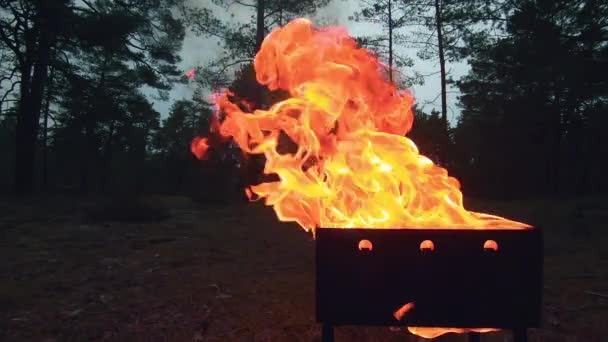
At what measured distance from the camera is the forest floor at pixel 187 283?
13.8 feet

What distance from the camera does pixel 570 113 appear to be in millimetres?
28203

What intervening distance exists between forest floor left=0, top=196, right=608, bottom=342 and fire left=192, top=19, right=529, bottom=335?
1268 millimetres

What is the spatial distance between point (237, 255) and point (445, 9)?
17.7m

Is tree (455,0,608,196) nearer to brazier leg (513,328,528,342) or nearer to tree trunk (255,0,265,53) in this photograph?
tree trunk (255,0,265,53)

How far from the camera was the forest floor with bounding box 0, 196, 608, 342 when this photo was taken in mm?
4199

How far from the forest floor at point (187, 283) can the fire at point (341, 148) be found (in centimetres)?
127

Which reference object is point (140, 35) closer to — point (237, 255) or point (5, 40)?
point (5, 40)

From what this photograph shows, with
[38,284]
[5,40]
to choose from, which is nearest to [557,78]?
[38,284]

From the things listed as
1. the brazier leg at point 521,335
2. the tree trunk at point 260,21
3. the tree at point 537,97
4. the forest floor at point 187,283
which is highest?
the tree trunk at point 260,21

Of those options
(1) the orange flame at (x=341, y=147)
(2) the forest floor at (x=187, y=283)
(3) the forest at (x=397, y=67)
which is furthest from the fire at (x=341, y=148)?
(3) the forest at (x=397, y=67)

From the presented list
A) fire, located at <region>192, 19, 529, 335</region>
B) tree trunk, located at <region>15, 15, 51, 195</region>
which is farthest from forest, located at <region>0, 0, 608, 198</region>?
fire, located at <region>192, 19, 529, 335</region>

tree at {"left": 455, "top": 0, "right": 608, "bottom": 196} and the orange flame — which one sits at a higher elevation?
tree at {"left": 455, "top": 0, "right": 608, "bottom": 196}

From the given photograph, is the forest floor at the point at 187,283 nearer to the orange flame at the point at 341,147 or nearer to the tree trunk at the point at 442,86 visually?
the orange flame at the point at 341,147

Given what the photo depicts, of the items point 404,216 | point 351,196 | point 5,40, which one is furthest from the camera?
point 5,40
